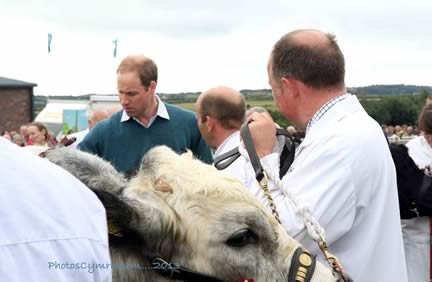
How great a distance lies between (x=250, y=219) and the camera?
250cm

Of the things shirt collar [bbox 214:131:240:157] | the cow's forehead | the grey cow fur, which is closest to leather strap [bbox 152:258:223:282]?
the grey cow fur

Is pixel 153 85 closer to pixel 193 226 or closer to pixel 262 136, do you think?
pixel 262 136

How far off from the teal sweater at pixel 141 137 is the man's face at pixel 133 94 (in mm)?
120

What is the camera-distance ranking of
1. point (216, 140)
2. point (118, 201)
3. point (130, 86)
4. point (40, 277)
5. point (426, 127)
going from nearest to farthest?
point (40, 277) < point (118, 201) < point (216, 140) < point (130, 86) < point (426, 127)

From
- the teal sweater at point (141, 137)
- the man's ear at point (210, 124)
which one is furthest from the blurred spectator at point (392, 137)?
the man's ear at point (210, 124)

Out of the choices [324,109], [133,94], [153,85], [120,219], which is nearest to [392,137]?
[153,85]

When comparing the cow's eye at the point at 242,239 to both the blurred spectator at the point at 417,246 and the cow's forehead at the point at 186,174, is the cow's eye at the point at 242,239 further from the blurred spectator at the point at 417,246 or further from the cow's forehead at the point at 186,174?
the blurred spectator at the point at 417,246


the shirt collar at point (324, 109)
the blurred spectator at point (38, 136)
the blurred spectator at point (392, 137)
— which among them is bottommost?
the blurred spectator at point (392, 137)

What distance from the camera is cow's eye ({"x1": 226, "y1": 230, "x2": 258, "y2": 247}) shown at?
2.45 m

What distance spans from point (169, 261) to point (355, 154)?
1212mm

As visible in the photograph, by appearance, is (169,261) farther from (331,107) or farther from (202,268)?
(331,107)

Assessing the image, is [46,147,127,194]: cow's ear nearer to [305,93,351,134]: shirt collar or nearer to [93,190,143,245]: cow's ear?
[93,190,143,245]: cow's ear

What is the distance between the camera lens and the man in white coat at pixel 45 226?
1.11 meters

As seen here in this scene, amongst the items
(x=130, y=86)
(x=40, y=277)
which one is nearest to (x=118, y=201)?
(x=40, y=277)
